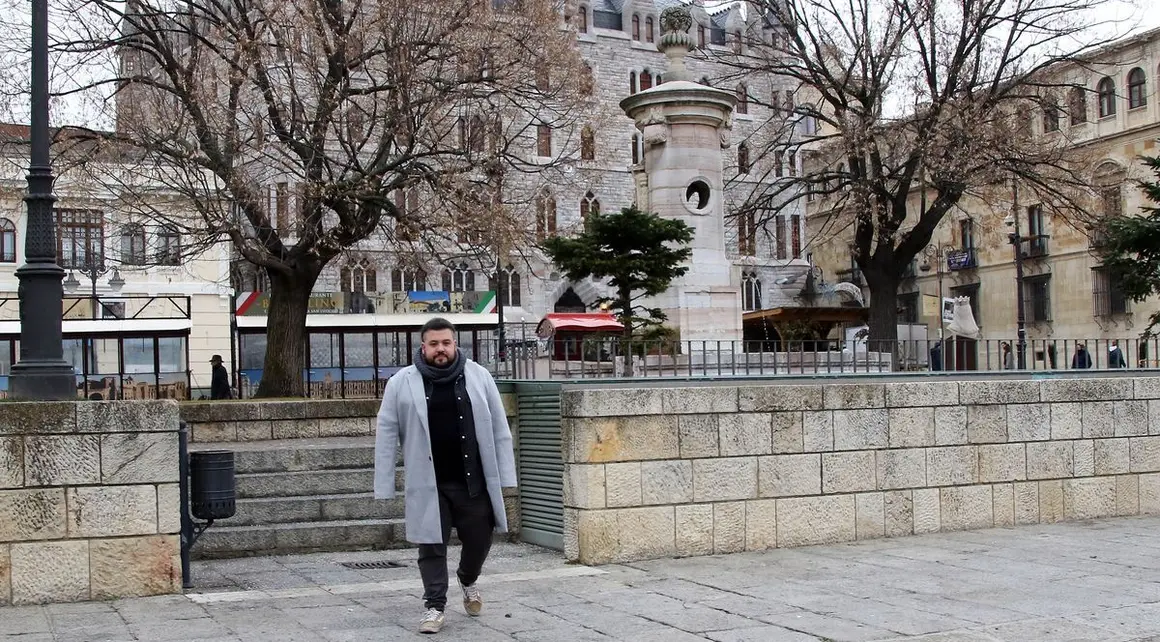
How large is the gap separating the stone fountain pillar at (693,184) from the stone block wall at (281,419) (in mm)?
9363

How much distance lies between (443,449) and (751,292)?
6167 cm

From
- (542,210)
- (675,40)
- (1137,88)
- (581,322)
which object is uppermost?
(1137,88)

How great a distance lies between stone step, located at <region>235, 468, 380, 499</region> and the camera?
11469 mm

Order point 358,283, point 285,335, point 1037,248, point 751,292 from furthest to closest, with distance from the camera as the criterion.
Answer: point 751,292 → point 358,283 → point 1037,248 → point 285,335

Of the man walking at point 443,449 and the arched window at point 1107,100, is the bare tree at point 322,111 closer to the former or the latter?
the man walking at point 443,449

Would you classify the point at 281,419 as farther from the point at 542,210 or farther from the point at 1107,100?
the point at 1107,100

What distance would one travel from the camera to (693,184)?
82.5ft

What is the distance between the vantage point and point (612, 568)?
995 cm

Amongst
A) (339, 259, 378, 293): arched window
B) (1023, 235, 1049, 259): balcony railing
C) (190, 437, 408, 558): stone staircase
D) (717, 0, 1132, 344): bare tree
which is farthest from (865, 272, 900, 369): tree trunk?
(1023, 235, 1049, 259): balcony railing

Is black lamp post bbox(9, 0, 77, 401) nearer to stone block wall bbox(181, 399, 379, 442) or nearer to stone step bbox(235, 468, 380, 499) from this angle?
stone step bbox(235, 468, 380, 499)

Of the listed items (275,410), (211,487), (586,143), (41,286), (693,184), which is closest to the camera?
(211,487)

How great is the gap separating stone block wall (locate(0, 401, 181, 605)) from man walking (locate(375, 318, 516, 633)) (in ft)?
6.66

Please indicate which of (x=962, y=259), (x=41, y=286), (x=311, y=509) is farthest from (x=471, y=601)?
(x=962, y=259)

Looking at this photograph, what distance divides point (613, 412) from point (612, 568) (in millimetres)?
1193
